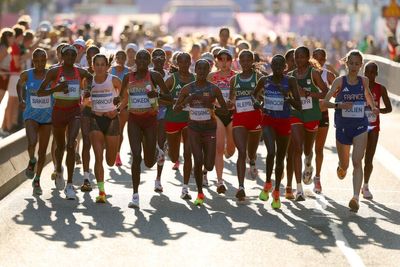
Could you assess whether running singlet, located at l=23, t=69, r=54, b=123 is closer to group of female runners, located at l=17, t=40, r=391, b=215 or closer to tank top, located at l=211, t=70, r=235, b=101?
group of female runners, located at l=17, t=40, r=391, b=215

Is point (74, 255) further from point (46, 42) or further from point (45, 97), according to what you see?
point (46, 42)

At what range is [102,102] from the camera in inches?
643

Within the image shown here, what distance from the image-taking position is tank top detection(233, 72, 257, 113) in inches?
640

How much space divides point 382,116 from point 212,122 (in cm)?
1444

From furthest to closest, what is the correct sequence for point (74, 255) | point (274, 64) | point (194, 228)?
point (274, 64)
point (194, 228)
point (74, 255)

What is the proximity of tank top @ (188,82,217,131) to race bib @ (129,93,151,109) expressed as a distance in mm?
473

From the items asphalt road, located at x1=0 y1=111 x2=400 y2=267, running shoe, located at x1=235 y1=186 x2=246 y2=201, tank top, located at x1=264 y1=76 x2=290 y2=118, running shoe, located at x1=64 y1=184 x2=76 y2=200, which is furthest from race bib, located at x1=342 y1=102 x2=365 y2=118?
running shoe, located at x1=64 y1=184 x2=76 y2=200

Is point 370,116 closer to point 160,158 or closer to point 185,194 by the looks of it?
point 185,194

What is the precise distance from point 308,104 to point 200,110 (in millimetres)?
1426

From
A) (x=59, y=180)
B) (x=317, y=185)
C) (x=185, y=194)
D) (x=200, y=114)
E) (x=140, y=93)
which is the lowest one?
(x=317, y=185)

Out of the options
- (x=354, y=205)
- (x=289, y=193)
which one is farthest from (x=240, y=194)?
(x=354, y=205)

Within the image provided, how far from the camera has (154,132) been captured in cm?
1616

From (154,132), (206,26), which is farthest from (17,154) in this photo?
(206,26)

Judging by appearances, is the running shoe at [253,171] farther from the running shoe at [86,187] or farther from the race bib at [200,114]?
the running shoe at [86,187]
